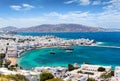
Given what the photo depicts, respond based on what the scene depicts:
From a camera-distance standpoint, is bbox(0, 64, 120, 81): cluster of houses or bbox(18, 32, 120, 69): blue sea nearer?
bbox(0, 64, 120, 81): cluster of houses

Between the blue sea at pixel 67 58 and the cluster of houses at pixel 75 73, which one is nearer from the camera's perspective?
the cluster of houses at pixel 75 73

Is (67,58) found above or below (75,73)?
below

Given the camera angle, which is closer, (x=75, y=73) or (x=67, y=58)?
(x=75, y=73)

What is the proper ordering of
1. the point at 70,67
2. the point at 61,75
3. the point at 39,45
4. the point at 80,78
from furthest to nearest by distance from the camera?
the point at 39,45
the point at 70,67
the point at 61,75
the point at 80,78

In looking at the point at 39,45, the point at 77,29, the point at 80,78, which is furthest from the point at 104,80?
the point at 77,29

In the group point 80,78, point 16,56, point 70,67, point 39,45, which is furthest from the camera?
point 39,45

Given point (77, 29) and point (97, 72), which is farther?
point (77, 29)

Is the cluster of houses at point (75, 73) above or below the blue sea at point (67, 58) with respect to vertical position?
above

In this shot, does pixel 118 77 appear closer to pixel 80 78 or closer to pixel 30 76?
pixel 80 78

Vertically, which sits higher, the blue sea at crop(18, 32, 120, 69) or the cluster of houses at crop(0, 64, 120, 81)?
the cluster of houses at crop(0, 64, 120, 81)
